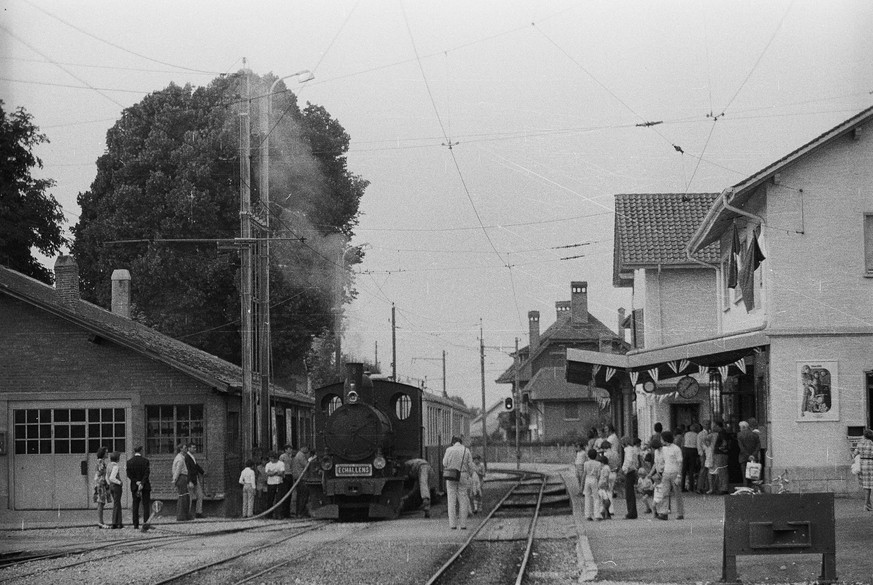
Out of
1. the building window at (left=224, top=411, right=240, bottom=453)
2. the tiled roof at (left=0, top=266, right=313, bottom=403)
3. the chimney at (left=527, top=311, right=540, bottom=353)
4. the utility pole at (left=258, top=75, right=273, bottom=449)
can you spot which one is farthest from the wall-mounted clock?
the chimney at (left=527, top=311, right=540, bottom=353)

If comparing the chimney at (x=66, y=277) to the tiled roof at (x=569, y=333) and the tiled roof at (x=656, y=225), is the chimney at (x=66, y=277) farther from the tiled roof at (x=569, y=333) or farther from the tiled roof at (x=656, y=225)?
the tiled roof at (x=569, y=333)

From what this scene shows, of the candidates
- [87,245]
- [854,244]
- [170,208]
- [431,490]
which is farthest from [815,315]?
[87,245]

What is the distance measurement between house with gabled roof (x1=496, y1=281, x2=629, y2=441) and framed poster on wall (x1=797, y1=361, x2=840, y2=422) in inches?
1685

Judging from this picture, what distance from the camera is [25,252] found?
36.5 metres

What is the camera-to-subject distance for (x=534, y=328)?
7538cm

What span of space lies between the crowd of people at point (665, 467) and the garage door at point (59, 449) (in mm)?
10167

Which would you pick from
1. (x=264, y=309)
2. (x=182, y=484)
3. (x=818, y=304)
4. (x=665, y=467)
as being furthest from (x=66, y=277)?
(x=818, y=304)

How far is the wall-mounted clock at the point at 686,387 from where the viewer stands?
84.5 feet

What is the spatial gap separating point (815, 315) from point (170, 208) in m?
21.0

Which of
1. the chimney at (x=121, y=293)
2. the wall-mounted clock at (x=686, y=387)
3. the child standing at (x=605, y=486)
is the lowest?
the child standing at (x=605, y=486)

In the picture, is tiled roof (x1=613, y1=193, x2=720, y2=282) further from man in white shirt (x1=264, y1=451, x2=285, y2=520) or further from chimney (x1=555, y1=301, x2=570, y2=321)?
chimney (x1=555, y1=301, x2=570, y2=321)

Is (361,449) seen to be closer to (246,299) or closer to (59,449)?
(246,299)

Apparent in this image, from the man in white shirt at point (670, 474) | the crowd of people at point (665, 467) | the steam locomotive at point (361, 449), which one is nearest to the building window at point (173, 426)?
the steam locomotive at point (361, 449)

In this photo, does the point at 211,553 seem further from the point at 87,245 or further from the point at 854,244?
the point at 87,245
